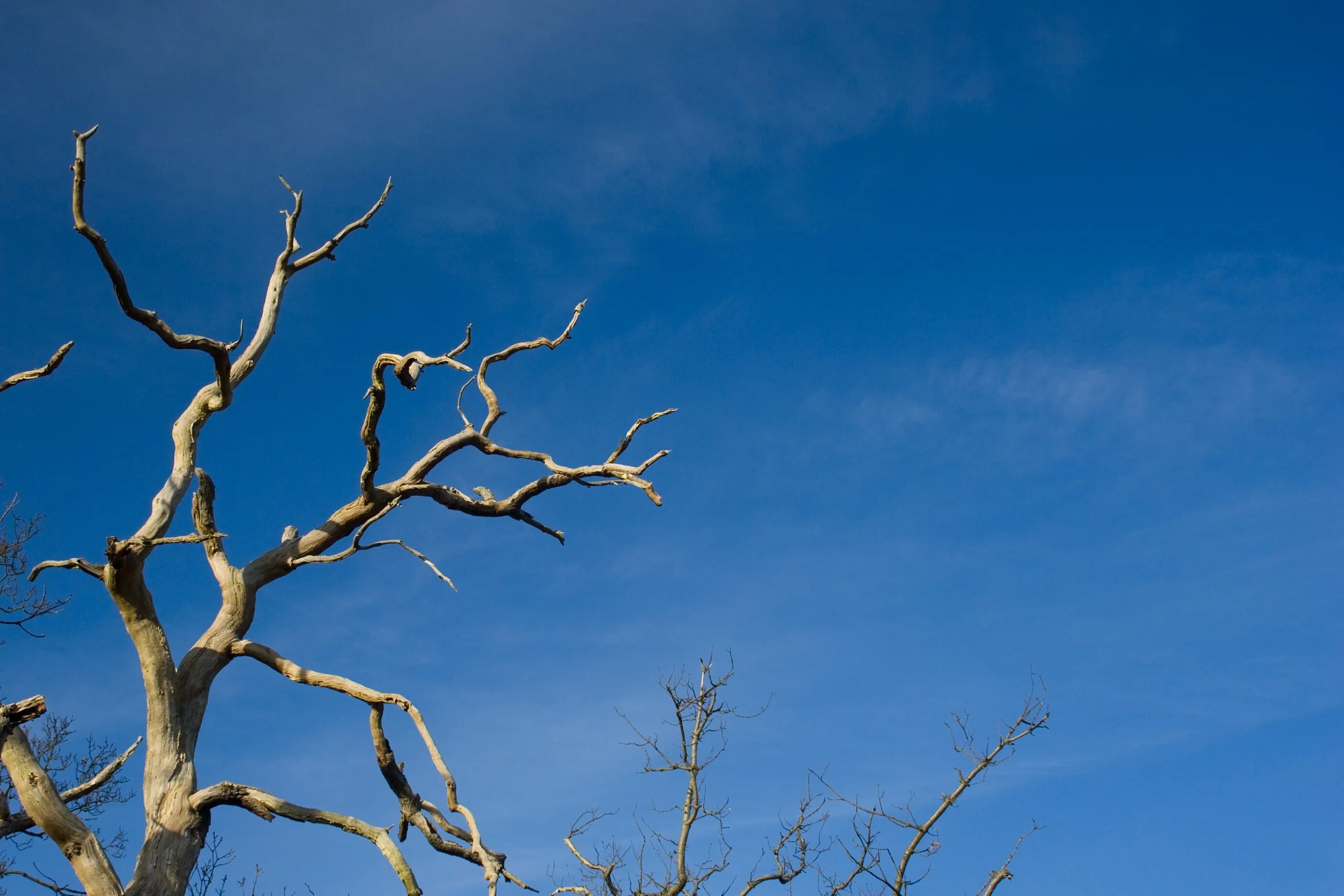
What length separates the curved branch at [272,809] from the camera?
5.84 metres

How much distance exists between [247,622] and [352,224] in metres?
3.31

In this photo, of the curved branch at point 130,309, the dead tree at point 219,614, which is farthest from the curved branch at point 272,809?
the curved branch at point 130,309

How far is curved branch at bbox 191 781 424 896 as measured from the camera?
230 inches

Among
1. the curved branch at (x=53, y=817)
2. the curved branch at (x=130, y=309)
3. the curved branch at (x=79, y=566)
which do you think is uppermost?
the curved branch at (x=130, y=309)

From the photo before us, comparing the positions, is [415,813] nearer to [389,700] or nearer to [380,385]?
[389,700]

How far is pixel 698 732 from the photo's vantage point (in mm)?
12156

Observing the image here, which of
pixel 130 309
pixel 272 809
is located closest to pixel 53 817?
pixel 272 809

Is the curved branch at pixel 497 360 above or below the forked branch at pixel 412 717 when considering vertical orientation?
above

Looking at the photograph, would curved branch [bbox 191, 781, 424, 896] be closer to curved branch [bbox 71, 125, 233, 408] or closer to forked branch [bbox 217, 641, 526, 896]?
forked branch [bbox 217, 641, 526, 896]

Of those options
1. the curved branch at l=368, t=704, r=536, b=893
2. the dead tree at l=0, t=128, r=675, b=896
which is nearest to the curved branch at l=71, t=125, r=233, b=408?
the dead tree at l=0, t=128, r=675, b=896

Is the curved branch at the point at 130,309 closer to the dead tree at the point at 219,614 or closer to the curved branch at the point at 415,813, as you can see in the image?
the dead tree at the point at 219,614

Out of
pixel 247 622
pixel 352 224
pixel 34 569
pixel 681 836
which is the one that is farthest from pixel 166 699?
pixel 681 836

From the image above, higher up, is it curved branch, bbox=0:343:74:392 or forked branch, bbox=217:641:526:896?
curved branch, bbox=0:343:74:392

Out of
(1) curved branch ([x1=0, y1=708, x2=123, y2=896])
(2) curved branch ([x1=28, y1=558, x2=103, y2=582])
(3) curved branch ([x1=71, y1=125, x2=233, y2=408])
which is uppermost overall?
(3) curved branch ([x1=71, y1=125, x2=233, y2=408])
